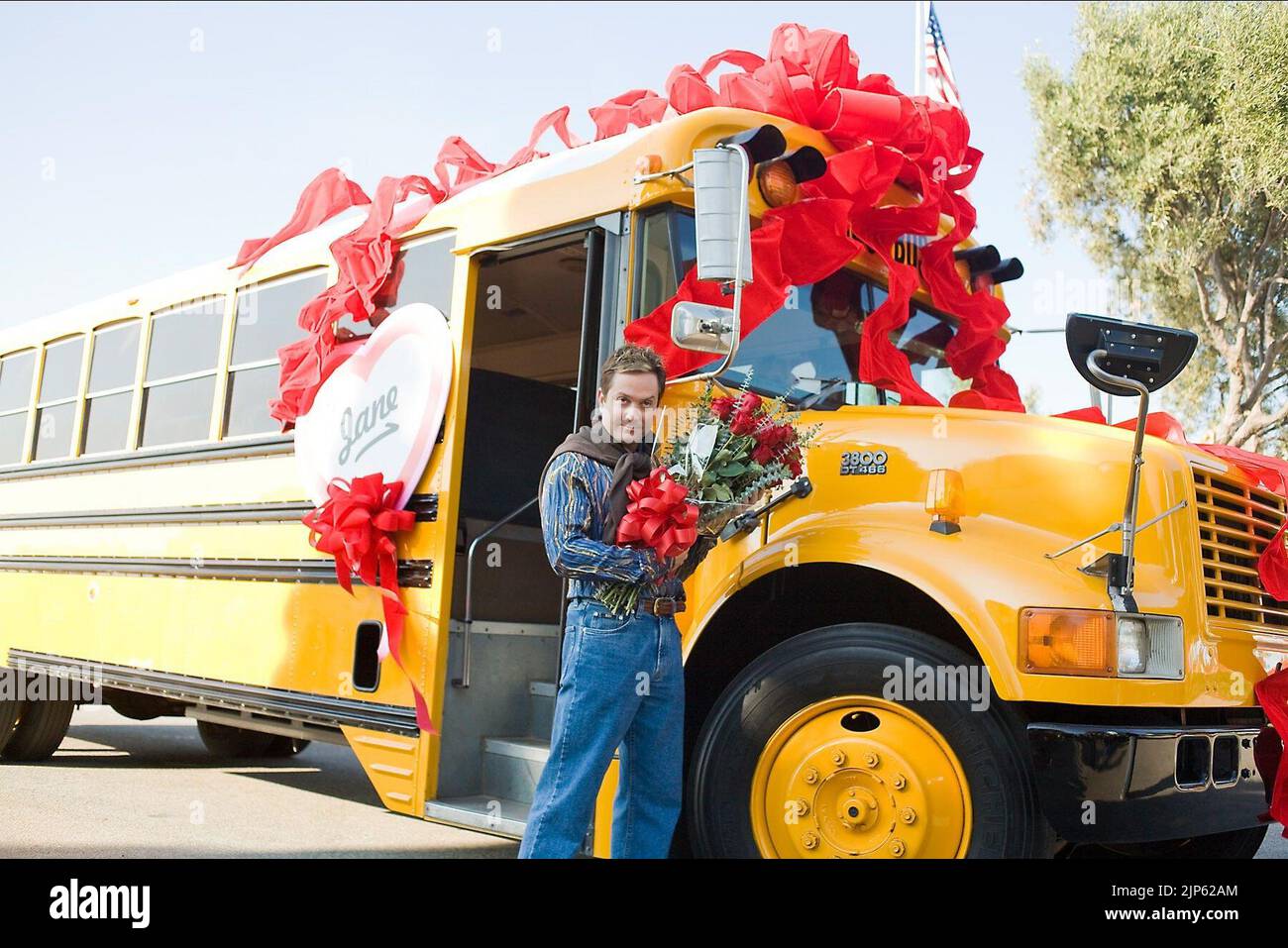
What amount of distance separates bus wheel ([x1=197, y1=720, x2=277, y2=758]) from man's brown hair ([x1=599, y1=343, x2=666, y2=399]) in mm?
5641

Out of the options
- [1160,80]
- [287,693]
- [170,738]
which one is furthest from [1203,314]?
[287,693]

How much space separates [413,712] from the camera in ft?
13.8

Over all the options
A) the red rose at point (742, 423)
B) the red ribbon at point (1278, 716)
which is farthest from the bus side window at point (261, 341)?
the red ribbon at point (1278, 716)

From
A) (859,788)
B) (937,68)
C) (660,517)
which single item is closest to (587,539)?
(660,517)

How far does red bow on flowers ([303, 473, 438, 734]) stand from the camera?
430 cm

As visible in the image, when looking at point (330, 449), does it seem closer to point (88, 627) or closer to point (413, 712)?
point (413, 712)

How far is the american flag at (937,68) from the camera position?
39.0 feet

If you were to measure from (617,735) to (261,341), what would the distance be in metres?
3.07

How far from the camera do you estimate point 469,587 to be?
4375mm

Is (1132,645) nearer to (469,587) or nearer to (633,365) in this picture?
(633,365)

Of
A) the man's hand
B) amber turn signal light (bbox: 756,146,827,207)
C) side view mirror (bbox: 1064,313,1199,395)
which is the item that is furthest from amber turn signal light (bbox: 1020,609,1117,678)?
amber turn signal light (bbox: 756,146,827,207)

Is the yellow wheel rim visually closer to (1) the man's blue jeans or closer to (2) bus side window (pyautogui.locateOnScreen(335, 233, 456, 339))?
(1) the man's blue jeans

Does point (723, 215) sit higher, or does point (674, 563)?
point (723, 215)

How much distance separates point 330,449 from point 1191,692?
3179mm
